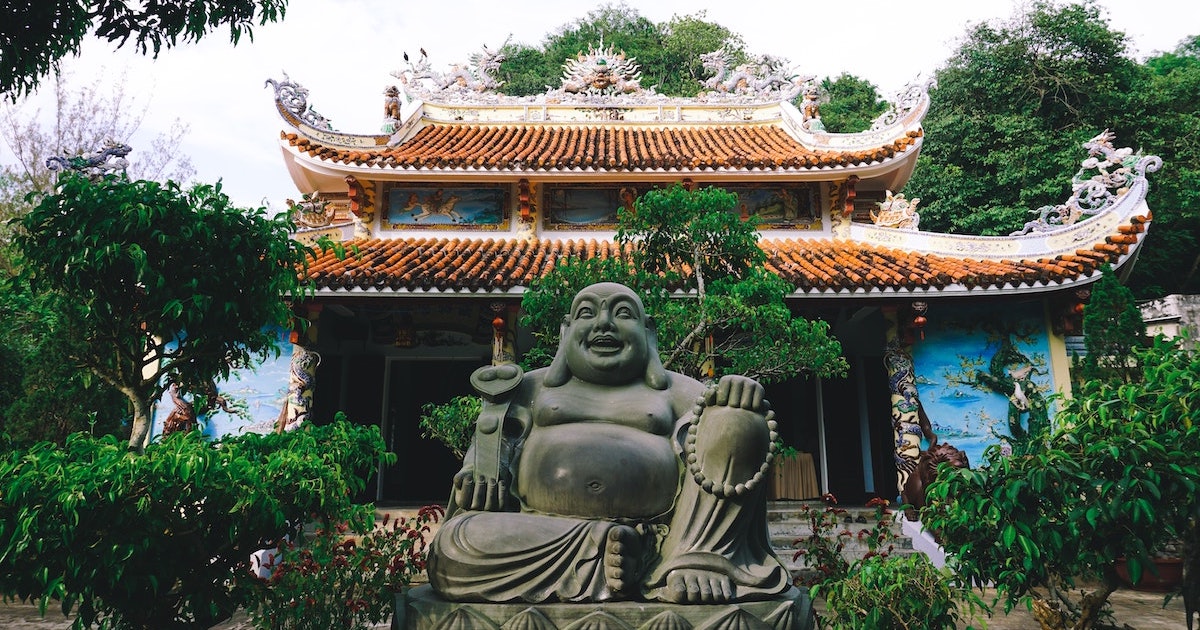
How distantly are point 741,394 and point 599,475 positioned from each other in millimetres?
796

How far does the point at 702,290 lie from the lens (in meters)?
5.73

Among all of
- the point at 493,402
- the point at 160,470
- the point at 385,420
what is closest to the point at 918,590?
the point at 493,402

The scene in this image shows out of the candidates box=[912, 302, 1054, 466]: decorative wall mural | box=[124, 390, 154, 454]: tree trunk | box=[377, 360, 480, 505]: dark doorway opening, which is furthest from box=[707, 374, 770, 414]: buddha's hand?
box=[377, 360, 480, 505]: dark doorway opening

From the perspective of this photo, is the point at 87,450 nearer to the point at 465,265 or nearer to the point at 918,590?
the point at 918,590

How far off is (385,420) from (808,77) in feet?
28.7

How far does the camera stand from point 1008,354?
342 inches

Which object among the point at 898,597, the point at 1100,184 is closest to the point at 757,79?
the point at 1100,184

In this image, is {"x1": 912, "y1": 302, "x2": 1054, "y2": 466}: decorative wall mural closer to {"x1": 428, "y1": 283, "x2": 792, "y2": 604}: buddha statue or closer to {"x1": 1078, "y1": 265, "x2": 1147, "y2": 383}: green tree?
{"x1": 1078, "y1": 265, "x2": 1147, "y2": 383}: green tree

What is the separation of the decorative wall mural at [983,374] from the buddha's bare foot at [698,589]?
22.1ft

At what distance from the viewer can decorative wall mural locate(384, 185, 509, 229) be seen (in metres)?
10.3

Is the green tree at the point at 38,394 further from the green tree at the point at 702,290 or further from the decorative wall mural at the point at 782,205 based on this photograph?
the decorative wall mural at the point at 782,205

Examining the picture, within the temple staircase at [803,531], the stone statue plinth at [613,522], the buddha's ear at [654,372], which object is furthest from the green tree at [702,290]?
the temple staircase at [803,531]

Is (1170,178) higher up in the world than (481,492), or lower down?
higher up

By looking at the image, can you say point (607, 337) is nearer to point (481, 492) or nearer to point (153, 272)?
point (481, 492)
